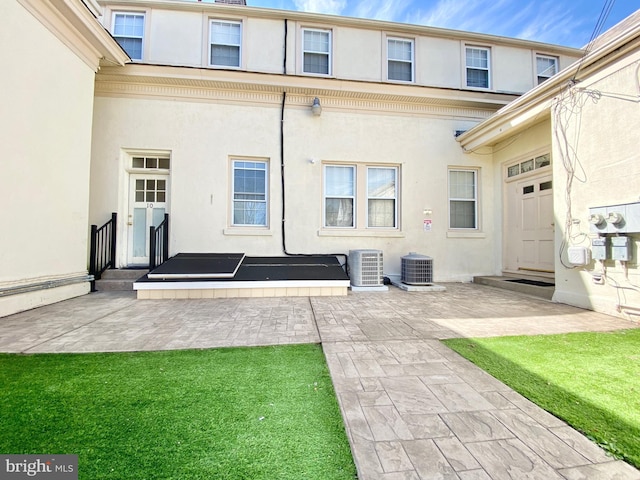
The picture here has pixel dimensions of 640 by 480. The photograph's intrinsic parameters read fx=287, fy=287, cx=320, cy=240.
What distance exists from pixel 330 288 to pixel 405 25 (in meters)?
7.08

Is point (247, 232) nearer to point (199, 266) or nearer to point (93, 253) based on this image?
point (199, 266)

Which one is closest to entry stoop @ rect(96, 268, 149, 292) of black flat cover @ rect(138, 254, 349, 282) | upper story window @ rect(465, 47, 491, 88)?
black flat cover @ rect(138, 254, 349, 282)

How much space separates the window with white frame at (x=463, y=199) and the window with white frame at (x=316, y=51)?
4.34 metres

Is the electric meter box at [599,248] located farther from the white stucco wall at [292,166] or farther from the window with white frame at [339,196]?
the window with white frame at [339,196]

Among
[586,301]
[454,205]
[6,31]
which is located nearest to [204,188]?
[6,31]

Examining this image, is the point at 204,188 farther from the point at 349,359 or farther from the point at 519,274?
the point at 519,274

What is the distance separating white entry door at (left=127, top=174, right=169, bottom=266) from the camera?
684cm

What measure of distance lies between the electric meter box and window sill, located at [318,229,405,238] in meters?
3.63

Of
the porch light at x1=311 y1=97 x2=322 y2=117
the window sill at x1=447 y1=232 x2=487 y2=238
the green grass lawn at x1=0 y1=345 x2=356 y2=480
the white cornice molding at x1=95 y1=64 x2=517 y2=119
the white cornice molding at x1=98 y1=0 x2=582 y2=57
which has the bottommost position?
the green grass lawn at x1=0 y1=345 x2=356 y2=480

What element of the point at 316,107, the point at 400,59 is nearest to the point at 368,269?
the point at 316,107

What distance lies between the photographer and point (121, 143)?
6.67 metres

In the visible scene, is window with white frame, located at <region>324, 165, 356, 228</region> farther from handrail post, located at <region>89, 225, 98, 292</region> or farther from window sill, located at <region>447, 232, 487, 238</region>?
handrail post, located at <region>89, 225, 98, 292</region>

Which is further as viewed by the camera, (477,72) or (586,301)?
(477,72)

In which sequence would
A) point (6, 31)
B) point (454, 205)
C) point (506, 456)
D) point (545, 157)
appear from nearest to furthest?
point (506, 456) < point (6, 31) < point (545, 157) < point (454, 205)
